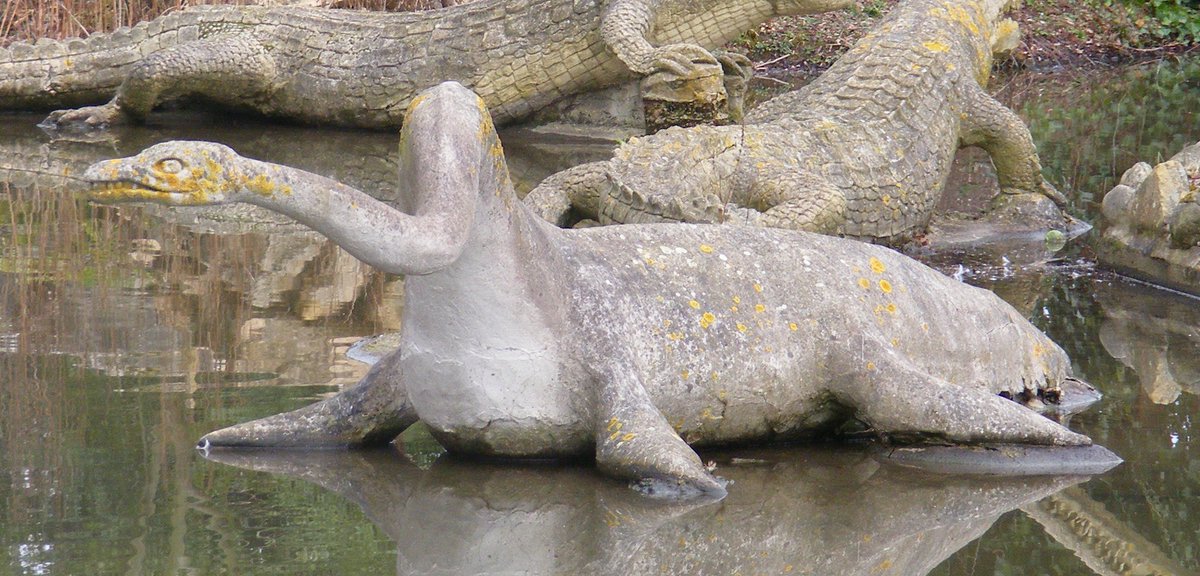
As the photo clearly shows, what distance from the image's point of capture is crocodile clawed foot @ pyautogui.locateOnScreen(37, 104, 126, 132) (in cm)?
1152

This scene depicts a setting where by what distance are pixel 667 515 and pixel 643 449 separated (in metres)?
0.21

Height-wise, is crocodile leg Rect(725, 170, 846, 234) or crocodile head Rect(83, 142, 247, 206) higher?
crocodile head Rect(83, 142, 247, 206)

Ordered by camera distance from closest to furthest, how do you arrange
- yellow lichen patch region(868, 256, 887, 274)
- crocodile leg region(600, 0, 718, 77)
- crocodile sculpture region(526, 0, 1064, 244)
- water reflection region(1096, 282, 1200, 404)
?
yellow lichen patch region(868, 256, 887, 274)
water reflection region(1096, 282, 1200, 404)
crocodile sculpture region(526, 0, 1064, 244)
crocodile leg region(600, 0, 718, 77)

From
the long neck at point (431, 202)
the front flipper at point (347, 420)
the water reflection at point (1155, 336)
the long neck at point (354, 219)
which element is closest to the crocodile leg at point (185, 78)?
the water reflection at point (1155, 336)

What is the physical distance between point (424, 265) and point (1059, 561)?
177 cm

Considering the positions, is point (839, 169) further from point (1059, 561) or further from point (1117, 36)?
point (1117, 36)

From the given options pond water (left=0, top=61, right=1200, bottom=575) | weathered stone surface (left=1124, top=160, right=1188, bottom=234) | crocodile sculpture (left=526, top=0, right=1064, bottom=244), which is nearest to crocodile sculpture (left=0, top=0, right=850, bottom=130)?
crocodile sculpture (left=526, top=0, right=1064, bottom=244)

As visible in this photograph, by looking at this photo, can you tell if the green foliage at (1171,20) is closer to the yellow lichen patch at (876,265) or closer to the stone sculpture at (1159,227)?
the stone sculpture at (1159,227)

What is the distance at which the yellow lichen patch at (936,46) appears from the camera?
29.6 feet

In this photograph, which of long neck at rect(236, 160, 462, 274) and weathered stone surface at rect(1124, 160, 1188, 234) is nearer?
long neck at rect(236, 160, 462, 274)

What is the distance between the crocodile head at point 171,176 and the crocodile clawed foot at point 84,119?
8.51 metres

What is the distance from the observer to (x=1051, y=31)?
18.5 meters

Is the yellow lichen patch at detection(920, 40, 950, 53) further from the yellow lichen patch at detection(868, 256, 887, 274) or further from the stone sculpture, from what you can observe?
the yellow lichen patch at detection(868, 256, 887, 274)

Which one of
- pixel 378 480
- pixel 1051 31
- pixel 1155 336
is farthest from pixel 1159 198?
pixel 1051 31
